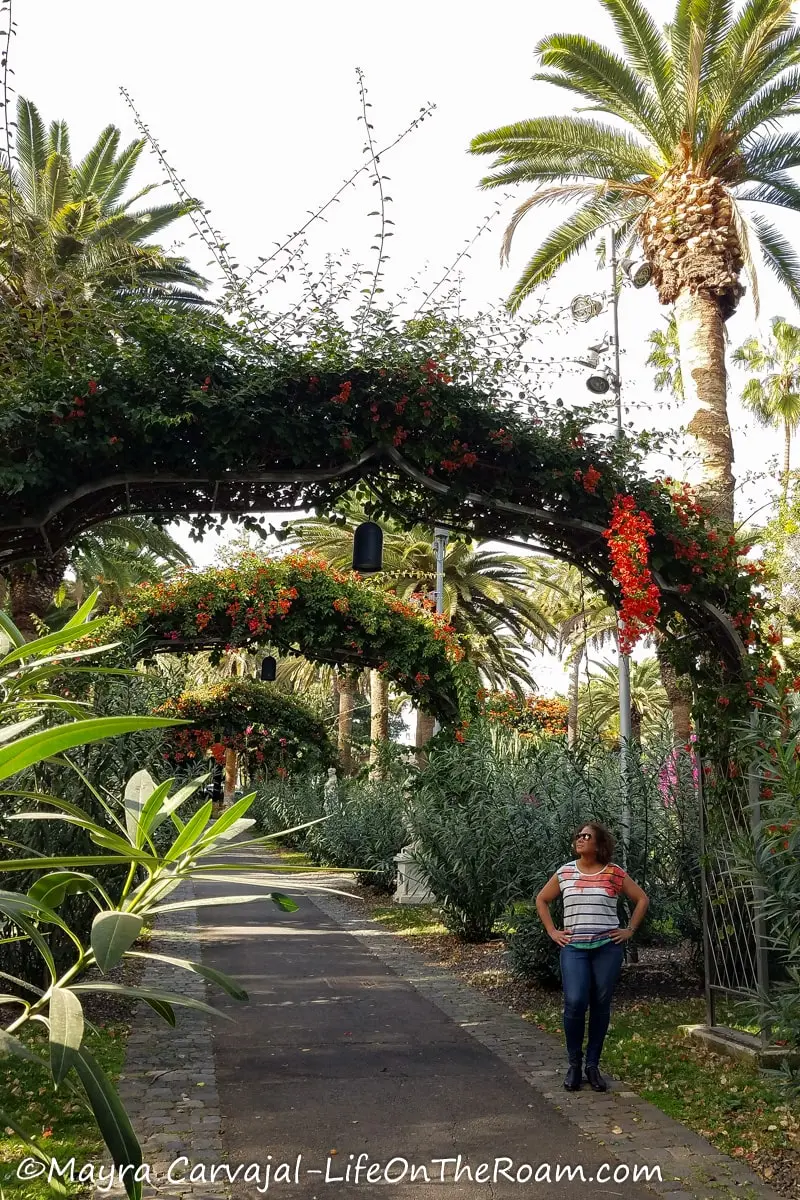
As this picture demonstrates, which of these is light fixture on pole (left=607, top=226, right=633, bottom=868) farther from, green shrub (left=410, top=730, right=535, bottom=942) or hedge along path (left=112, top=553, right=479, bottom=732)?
hedge along path (left=112, top=553, right=479, bottom=732)

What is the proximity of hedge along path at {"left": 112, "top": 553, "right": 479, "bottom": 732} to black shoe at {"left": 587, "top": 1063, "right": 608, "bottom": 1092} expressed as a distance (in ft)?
22.9

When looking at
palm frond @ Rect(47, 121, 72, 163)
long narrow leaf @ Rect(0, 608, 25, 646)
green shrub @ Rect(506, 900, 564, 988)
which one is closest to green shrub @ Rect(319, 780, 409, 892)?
green shrub @ Rect(506, 900, 564, 988)

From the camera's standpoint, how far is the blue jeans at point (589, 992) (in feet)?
17.5

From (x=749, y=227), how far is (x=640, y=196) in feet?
6.21

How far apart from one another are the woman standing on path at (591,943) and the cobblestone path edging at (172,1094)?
1.89 meters

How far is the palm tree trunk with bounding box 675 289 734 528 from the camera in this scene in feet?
36.5

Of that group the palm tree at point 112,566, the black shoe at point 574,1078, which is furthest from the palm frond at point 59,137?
the black shoe at point 574,1078

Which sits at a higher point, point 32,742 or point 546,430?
point 546,430

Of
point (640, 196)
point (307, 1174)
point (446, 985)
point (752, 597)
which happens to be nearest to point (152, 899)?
point (307, 1174)

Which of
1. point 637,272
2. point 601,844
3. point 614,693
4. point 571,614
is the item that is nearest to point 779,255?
point 637,272

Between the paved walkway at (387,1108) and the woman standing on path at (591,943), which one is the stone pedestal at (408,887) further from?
the woman standing on path at (591,943)

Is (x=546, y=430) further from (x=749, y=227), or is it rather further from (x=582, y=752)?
(x=749, y=227)

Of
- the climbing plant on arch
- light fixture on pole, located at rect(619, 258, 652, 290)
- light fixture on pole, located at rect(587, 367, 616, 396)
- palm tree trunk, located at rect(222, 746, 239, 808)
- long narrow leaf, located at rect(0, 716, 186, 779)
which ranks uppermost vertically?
light fixture on pole, located at rect(619, 258, 652, 290)

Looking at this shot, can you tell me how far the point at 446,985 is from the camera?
8.25 m
